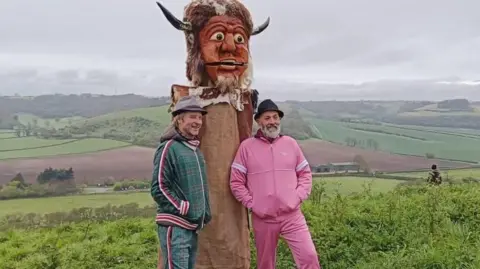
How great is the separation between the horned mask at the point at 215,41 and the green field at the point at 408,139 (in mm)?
9999

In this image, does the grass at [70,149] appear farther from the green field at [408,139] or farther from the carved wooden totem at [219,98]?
the carved wooden totem at [219,98]

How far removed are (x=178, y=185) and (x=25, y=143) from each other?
1349 centimetres

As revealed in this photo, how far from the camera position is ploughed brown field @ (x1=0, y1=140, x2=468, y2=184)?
11.9 m

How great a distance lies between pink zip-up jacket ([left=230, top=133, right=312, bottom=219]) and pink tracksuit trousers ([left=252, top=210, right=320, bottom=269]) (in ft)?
0.29

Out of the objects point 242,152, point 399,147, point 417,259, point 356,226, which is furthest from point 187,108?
point 399,147

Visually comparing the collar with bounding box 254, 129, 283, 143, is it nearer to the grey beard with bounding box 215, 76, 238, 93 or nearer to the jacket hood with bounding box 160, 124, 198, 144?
the grey beard with bounding box 215, 76, 238, 93

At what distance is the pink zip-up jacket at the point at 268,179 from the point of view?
4.63 metres

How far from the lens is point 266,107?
15.8 ft

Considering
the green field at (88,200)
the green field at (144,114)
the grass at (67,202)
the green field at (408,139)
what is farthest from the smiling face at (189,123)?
the green field at (408,139)

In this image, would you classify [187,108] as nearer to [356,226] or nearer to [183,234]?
[183,234]

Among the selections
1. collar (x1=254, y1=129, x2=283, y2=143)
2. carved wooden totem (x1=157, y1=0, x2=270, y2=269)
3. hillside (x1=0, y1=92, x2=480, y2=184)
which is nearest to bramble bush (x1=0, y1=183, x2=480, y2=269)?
carved wooden totem (x1=157, y1=0, x2=270, y2=269)

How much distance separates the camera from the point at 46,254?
7469 mm

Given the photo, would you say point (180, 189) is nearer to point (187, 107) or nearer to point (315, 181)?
point (187, 107)

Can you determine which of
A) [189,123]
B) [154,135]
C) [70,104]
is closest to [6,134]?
[70,104]
